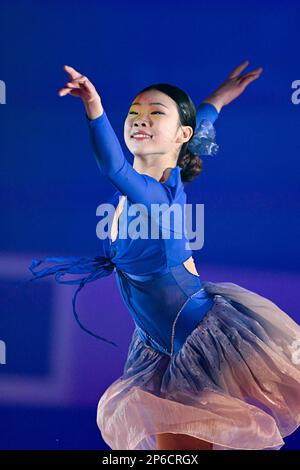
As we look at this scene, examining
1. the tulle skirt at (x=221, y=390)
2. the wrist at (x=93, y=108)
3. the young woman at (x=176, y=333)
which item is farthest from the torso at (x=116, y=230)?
the wrist at (x=93, y=108)

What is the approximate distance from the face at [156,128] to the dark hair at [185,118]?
0.04ft

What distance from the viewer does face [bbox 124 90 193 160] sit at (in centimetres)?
175

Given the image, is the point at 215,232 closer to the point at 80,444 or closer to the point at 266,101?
the point at 266,101


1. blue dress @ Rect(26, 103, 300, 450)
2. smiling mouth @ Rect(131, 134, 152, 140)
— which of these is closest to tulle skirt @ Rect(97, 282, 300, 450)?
blue dress @ Rect(26, 103, 300, 450)

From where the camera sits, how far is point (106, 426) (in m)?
1.71

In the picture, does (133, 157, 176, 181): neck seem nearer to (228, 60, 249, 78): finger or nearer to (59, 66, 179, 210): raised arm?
(59, 66, 179, 210): raised arm

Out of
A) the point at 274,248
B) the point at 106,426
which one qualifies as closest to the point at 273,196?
the point at 274,248

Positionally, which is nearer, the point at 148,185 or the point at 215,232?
the point at 148,185

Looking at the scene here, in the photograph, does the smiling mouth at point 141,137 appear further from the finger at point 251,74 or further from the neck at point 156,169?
the finger at point 251,74

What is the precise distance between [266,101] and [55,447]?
1.06m

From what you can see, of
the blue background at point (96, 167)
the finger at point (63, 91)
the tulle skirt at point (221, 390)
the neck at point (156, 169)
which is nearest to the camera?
the finger at point (63, 91)

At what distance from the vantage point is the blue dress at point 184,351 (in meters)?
1.63

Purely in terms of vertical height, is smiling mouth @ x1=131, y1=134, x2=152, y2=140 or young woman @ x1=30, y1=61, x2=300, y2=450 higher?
smiling mouth @ x1=131, y1=134, x2=152, y2=140

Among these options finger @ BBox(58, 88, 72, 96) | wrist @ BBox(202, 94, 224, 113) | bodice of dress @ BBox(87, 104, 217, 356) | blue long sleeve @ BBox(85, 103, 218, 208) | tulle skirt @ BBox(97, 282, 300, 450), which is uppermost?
wrist @ BBox(202, 94, 224, 113)
